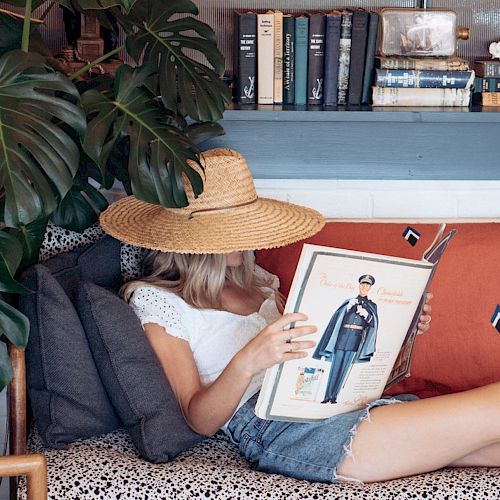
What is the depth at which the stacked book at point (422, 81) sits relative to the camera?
2.44 m

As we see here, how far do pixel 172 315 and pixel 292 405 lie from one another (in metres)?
0.35

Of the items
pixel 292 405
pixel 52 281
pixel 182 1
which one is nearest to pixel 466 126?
pixel 182 1

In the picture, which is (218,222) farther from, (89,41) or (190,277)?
(89,41)

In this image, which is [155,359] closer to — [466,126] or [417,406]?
[417,406]

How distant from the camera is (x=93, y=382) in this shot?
6.05ft

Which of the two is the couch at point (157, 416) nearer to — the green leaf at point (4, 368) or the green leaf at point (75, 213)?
the green leaf at point (75, 213)

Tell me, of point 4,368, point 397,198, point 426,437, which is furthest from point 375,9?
point 4,368

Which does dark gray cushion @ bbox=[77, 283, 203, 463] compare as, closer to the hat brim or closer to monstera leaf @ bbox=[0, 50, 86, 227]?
the hat brim

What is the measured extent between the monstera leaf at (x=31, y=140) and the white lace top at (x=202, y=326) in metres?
0.41


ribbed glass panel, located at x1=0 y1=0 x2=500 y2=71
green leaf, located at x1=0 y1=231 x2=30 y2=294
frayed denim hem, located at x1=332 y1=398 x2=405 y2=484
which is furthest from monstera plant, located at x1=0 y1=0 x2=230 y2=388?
frayed denim hem, located at x1=332 y1=398 x2=405 y2=484

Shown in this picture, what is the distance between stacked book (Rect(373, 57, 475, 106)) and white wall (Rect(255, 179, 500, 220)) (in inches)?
10.6

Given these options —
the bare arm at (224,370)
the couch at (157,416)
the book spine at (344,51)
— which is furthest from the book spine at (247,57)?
the bare arm at (224,370)

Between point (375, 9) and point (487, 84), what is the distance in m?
0.40

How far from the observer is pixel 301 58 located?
2449mm
